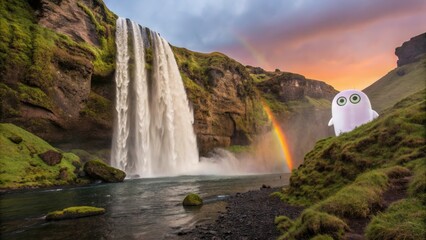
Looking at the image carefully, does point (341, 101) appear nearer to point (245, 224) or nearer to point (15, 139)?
point (245, 224)

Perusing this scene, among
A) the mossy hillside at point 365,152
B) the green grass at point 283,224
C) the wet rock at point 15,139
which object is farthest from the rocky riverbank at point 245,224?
the wet rock at point 15,139

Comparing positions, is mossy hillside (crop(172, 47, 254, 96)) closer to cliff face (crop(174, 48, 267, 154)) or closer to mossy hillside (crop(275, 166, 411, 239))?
cliff face (crop(174, 48, 267, 154))

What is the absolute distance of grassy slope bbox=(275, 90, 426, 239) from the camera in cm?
795

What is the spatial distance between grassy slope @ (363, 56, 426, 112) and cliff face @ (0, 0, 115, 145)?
124 meters

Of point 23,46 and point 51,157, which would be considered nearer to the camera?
point 51,157

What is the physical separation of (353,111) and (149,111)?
172 feet

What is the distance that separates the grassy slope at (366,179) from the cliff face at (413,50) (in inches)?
8382

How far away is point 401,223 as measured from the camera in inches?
280

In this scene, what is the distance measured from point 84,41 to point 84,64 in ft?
26.5

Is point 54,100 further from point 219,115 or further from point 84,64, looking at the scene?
point 219,115

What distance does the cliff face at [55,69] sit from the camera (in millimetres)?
45844

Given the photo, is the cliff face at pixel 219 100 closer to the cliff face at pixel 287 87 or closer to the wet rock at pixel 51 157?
the cliff face at pixel 287 87

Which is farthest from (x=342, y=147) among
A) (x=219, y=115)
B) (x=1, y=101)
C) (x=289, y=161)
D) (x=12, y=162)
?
(x=289, y=161)

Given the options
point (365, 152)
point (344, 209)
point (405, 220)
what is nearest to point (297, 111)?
point (365, 152)
